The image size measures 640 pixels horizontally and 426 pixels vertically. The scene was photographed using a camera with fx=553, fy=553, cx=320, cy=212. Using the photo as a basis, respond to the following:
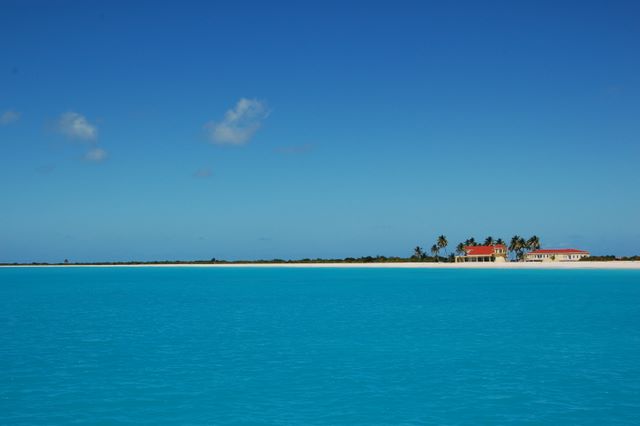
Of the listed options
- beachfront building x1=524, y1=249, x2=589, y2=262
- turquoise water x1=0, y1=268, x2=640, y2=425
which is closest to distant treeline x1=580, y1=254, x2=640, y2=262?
beachfront building x1=524, y1=249, x2=589, y2=262

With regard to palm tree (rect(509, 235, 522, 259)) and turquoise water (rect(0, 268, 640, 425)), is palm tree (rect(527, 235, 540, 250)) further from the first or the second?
turquoise water (rect(0, 268, 640, 425))

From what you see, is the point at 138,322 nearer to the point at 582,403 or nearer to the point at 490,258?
the point at 582,403

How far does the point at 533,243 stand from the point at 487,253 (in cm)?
2218

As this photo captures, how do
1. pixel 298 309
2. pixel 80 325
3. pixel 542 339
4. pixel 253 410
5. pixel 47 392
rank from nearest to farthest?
pixel 253 410, pixel 47 392, pixel 542 339, pixel 80 325, pixel 298 309

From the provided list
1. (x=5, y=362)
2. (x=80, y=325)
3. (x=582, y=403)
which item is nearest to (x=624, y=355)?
(x=582, y=403)

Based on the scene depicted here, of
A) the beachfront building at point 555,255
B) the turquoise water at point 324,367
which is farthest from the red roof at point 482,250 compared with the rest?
the turquoise water at point 324,367

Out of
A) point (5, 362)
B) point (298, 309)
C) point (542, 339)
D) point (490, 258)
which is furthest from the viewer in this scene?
point (490, 258)

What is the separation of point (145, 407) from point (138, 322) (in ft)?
78.3

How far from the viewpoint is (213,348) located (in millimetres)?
29859

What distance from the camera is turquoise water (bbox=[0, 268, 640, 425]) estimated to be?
18.3 m

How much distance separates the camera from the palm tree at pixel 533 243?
188 m

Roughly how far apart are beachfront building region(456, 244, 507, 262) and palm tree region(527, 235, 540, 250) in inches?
475

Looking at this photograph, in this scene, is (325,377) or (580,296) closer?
(325,377)

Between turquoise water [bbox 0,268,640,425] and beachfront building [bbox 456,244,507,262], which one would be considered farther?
beachfront building [bbox 456,244,507,262]
